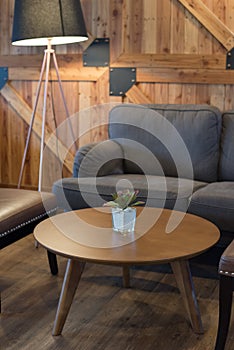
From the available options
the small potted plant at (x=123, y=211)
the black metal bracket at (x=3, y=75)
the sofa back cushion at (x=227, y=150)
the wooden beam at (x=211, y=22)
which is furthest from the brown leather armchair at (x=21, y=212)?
the black metal bracket at (x=3, y=75)

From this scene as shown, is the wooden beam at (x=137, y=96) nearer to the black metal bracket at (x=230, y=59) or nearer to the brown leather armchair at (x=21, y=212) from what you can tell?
the black metal bracket at (x=230, y=59)

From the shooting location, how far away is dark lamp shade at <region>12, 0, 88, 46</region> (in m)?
3.65

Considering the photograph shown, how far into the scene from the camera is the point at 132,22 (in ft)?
14.3

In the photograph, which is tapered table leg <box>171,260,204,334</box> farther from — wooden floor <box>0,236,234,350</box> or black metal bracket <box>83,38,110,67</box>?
black metal bracket <box>83,38,110,67</box>

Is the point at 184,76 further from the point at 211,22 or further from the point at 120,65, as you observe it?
the point at 120,65

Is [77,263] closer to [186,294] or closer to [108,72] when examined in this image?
[186,294]

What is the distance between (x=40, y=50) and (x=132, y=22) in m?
0.95

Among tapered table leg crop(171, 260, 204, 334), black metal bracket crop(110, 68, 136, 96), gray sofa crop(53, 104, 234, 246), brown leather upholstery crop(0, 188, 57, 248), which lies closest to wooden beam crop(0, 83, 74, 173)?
black metal bracket crop(110, 68, 136, 96)

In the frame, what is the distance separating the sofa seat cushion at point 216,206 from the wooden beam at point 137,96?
4.52ft

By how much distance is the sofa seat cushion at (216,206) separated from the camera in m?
3.07

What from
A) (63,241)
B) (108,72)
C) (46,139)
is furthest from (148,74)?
(63,241)

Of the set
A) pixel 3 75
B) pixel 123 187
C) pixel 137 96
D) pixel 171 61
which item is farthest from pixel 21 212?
pixel 3 75

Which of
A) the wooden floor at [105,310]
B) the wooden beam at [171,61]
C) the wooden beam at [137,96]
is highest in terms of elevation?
the wooden beam at [171,61]

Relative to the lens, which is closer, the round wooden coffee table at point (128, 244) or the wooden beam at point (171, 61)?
the round wooden coffee table at point (128, 244)
